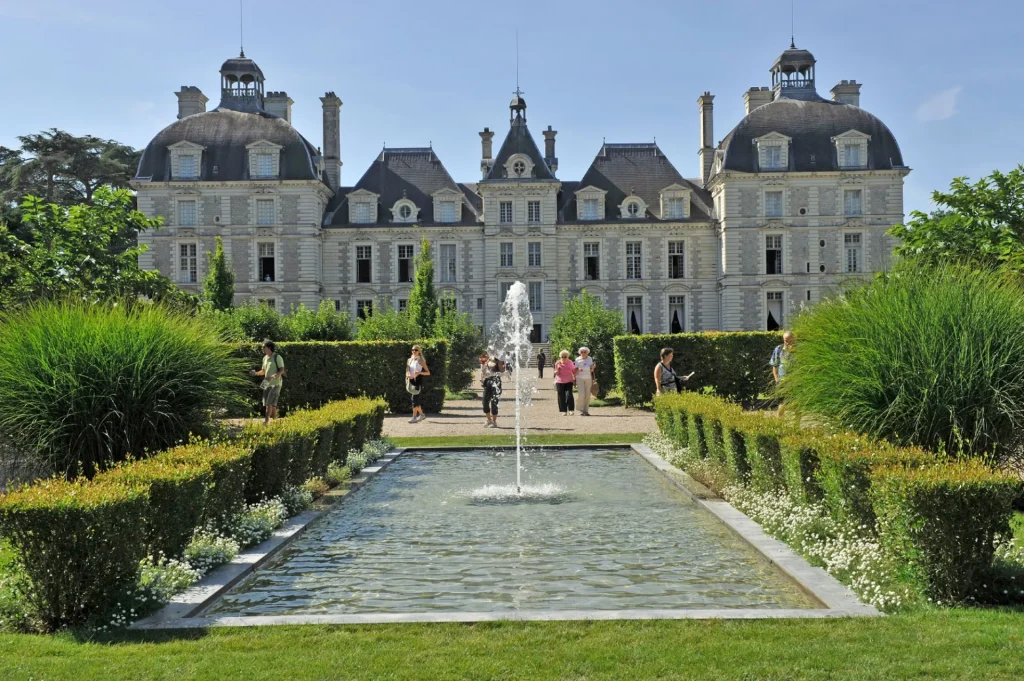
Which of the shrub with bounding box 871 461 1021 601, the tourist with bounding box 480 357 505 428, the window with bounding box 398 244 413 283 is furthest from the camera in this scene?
the window with bounding box 398 244 413 283

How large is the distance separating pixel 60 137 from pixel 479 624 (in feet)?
145

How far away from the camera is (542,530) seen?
7926 mm

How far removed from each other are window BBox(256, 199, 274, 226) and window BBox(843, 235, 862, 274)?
91.4 feet

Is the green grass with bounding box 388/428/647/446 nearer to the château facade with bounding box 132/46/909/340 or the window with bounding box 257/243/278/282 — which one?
the château facade with bounding box 132/46/909/340

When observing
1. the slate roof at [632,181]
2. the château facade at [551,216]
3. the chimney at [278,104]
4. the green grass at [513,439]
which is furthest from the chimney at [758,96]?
the green grass at [513,439]

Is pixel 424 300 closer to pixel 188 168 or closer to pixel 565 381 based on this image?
pixel 565 381

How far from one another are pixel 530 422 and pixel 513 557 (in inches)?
427

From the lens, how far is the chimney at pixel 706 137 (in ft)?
155

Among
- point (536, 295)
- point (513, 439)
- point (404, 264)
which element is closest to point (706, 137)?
point (536, 295)

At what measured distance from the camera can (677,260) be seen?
152 ft

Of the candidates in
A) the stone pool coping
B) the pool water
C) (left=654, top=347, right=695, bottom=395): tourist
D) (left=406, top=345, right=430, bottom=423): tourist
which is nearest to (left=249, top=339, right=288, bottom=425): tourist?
(left=406, top=345, right=430, bottom=423): tourist

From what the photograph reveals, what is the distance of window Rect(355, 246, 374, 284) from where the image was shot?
46531 millimetres

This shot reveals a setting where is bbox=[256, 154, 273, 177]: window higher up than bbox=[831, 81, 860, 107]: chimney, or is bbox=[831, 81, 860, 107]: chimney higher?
bbox=[831, 81, 860, 107]: chimney

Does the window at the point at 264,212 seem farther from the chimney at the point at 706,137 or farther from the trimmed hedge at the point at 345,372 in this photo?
the trimmed hedge at the point at 345,372
